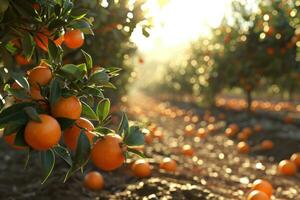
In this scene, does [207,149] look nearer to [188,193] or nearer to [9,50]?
[188,193]

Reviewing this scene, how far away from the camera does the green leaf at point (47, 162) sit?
2.09 metres

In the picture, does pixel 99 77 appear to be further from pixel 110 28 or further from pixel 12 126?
pixel 110 28

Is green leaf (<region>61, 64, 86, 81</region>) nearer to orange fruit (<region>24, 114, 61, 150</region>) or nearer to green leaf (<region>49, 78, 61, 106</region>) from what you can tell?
green leaf (<region>49, 78, 61, 106</region>)

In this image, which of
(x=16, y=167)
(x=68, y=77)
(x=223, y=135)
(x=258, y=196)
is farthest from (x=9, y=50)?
(x=223, y=135)

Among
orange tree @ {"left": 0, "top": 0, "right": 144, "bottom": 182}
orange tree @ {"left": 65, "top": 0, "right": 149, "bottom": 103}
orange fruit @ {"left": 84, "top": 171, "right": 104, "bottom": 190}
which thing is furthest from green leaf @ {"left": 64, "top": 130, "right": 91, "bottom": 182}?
orange fruit @ {"left": 84, "top": 171, "right": 104, "bottom": 190}

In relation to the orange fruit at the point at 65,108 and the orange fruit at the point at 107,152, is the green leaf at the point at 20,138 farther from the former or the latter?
the orange fruit at the point at 107,152

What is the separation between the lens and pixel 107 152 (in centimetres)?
217

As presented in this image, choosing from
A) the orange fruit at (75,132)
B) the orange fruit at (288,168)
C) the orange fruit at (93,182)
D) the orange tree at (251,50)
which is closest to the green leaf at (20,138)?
the orange fruit at (75,132)

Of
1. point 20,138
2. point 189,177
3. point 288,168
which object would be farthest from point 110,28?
point 288,168

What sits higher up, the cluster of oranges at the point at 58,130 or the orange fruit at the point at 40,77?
the orange fruit at the point at 40,77

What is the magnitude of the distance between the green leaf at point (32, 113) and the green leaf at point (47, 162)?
29 cm

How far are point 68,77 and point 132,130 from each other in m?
0.47

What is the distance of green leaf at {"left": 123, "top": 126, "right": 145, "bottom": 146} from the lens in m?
2.25

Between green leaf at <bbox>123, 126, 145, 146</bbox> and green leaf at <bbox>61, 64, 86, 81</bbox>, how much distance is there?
0.43 meters
